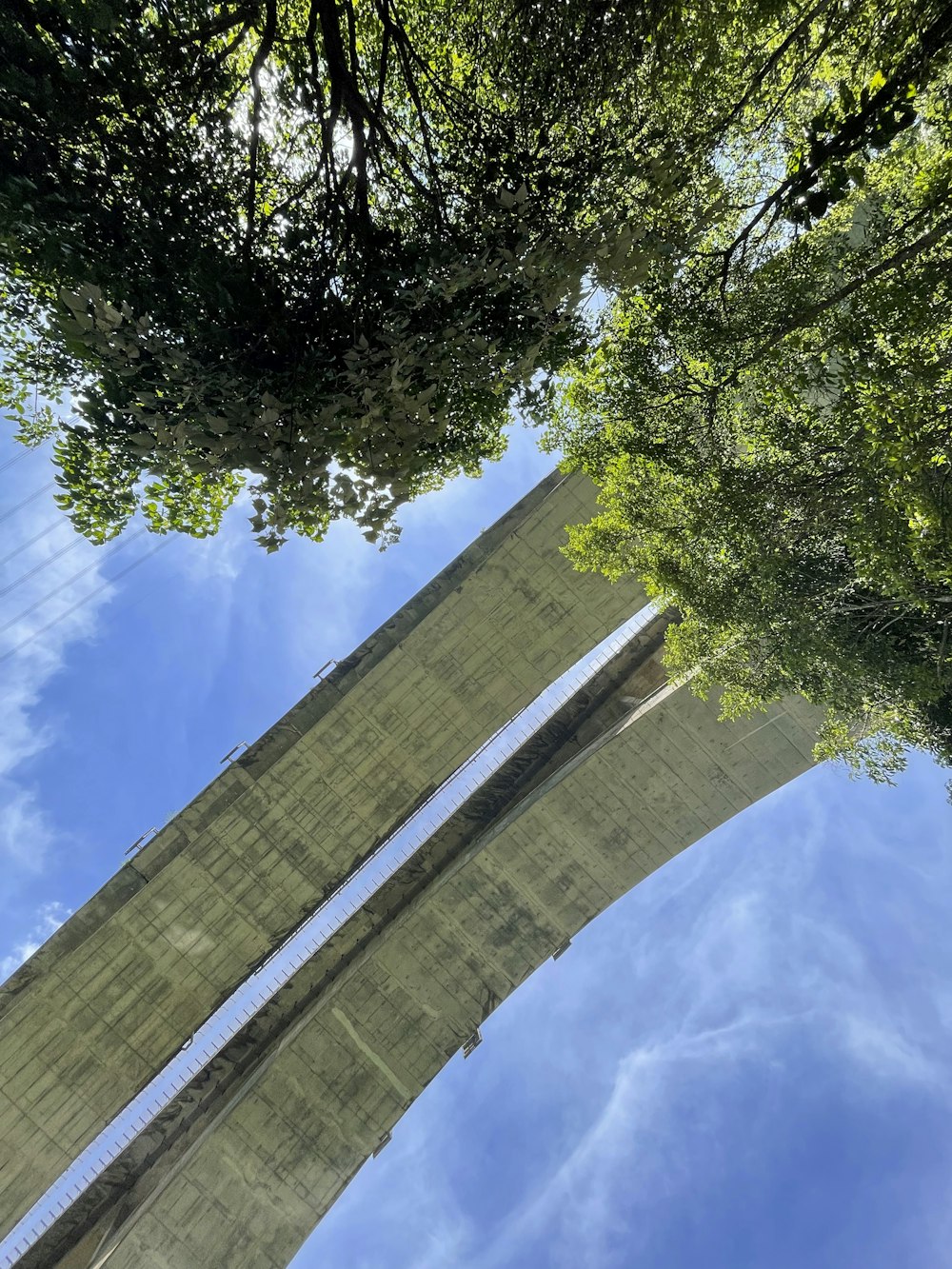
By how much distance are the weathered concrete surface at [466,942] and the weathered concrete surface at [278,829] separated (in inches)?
74.2

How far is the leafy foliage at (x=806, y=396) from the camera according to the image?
5.57m

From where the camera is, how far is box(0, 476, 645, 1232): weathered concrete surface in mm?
12180

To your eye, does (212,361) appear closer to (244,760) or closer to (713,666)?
(713,666)

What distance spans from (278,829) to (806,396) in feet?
37.8

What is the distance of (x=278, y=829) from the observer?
13164mm

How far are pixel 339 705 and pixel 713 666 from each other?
700 cm

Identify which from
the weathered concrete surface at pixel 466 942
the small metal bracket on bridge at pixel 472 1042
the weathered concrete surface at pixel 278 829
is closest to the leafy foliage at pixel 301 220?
the weathered concrete surface at pixel 278 829

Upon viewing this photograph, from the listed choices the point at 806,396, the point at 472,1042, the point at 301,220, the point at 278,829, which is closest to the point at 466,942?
the point at 472,1042

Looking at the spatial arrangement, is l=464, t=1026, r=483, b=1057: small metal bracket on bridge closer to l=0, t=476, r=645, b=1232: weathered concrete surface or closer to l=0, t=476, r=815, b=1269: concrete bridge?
l=0, t=476, r=815, b=1269: concrete bridge

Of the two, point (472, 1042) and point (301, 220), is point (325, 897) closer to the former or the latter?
point (472, 1042)

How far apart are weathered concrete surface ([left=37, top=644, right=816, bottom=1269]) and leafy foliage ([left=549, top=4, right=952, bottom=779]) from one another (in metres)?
3.55

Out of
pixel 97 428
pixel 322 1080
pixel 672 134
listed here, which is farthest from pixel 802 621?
pixel 322 1080

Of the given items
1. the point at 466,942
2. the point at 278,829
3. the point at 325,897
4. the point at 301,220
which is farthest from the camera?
the point at 466,942

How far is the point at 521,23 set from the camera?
5.24 m
